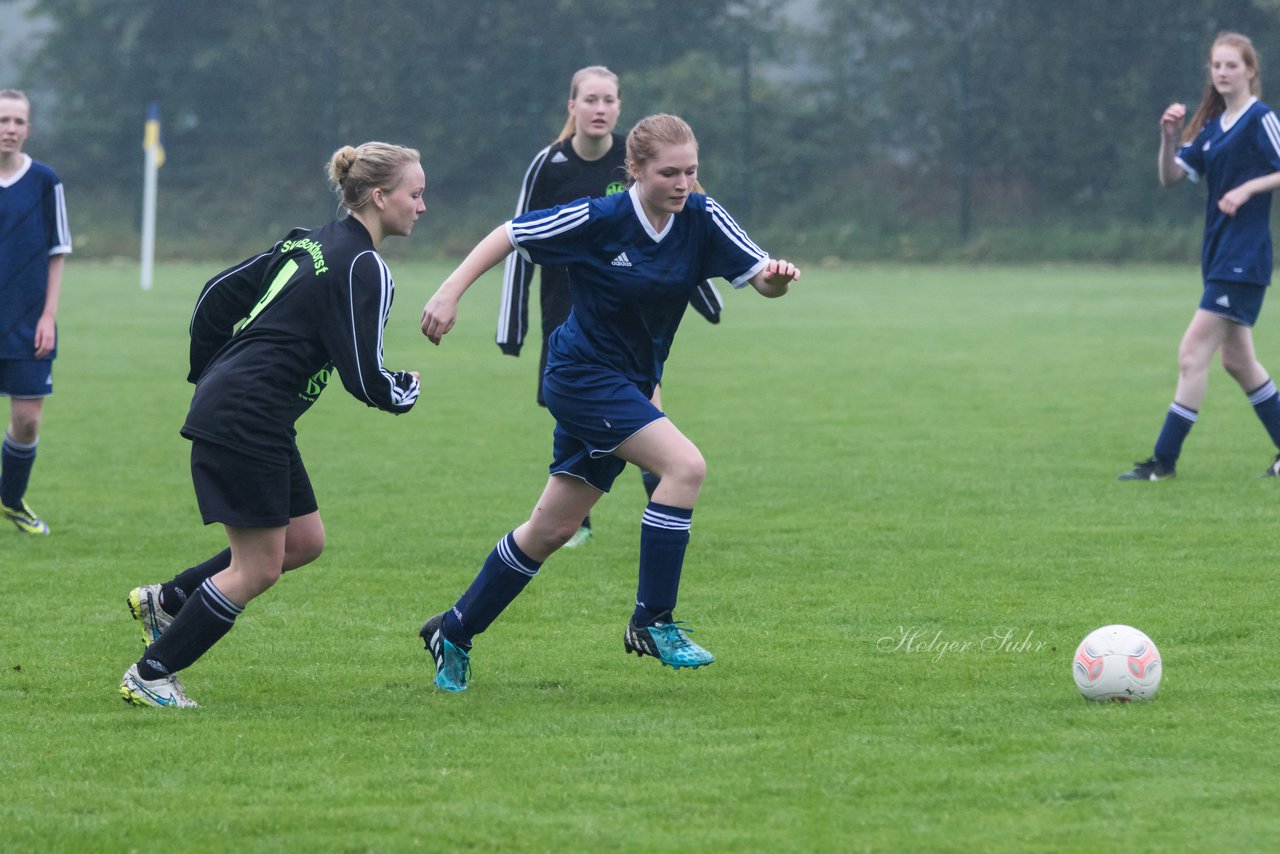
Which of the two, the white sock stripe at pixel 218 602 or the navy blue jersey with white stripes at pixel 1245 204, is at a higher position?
the navy blue jersey with white stripes at pixel 1245 204

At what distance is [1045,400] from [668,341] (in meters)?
7.82

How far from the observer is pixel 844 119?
115ft

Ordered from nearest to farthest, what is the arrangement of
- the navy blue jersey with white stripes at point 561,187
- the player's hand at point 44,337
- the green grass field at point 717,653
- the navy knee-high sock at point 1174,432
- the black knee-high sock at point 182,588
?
the green grass field at point 717,653, the black knee-high sock at point 182,588, the navy blue jersey with white stripes at point 561,187, the player's hand at point 44,337, the navy knee-high sock at point 1174,432

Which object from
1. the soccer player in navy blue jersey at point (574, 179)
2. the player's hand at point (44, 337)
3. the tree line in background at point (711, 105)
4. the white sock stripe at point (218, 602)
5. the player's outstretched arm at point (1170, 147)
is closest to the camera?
the white sock stripe at point (218, 602)

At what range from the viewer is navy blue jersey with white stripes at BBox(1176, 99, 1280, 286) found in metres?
8.70

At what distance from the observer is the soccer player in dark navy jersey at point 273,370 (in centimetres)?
462

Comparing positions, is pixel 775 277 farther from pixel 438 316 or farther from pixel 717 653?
pixel 717 653

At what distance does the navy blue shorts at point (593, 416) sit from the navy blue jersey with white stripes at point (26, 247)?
3.53m

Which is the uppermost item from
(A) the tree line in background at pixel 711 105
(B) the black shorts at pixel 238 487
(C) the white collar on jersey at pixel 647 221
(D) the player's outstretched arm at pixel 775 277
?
(C) the white collar on jersey at pixel 647 221

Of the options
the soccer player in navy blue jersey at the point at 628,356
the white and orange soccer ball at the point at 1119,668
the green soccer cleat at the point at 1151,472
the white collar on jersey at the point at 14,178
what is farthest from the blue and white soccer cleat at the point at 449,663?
the green soccer cleat at the point at 1151,472

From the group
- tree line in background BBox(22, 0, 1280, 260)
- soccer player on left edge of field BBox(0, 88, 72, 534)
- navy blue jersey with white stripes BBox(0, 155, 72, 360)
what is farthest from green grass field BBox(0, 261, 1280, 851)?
tree line in background BBox(22, 0, 1280, 260)

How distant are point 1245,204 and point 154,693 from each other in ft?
20.6

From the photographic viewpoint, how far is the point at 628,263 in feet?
16.5

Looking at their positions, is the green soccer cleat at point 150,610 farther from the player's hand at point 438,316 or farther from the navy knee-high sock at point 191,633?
the player's hand at point 438,316
